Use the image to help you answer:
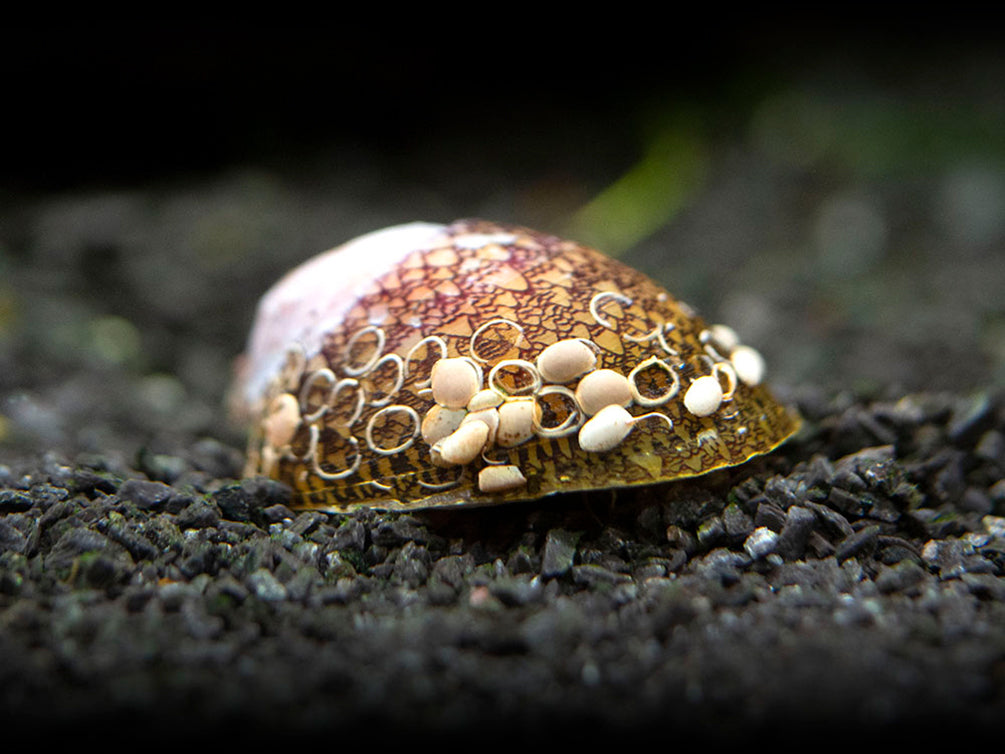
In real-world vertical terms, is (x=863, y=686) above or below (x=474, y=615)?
below

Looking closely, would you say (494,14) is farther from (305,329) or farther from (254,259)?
(305,329)

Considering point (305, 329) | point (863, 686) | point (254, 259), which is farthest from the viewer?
point (254, 259)

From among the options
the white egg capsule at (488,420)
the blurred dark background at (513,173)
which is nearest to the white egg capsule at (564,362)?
the white egg capsule at (488,420)

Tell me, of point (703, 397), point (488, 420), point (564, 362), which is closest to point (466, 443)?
point (488, 420)

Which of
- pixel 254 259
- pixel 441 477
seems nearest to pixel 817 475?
pixel 441 477

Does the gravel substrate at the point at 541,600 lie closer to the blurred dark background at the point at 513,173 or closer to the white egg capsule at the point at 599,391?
the white egg capsule at the point at 599,391

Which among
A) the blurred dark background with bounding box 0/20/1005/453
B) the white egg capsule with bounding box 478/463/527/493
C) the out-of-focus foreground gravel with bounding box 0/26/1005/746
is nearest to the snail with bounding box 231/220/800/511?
the white egg capsule with bounding box 478/463/527/493

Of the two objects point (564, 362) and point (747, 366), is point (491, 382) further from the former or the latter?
point (747, 366)

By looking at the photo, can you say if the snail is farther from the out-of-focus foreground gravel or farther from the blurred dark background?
the blurred dark background
